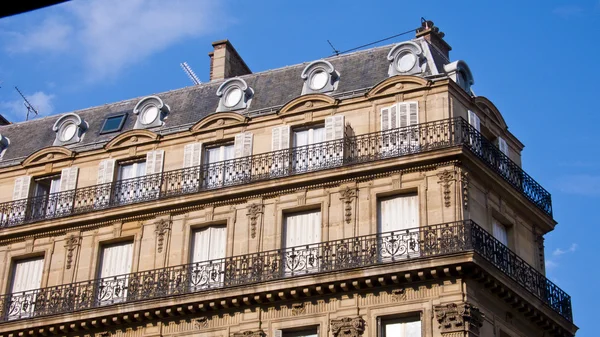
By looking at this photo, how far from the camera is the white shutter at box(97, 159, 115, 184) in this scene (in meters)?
22.0

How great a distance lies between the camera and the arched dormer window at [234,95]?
72.0 ft

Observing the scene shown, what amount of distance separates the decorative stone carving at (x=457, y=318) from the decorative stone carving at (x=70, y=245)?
30.4 feet

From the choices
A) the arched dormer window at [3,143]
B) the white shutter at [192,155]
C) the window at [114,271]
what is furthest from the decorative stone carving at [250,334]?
the arched dormer window at [3,143]

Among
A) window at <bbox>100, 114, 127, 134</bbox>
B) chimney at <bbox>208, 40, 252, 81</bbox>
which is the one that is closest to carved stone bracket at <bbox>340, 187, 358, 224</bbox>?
chimney at <bbox>208, 40, 252, 81</bbox>

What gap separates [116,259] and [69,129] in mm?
4513

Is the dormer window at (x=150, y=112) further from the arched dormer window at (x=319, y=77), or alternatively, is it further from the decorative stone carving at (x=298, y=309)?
the decorative stone carving at (x=298, y=309)

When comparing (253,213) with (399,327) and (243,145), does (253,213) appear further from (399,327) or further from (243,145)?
(399,327)

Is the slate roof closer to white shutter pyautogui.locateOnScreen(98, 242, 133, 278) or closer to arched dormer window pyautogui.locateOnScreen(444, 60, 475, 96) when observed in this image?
arched dormer window pyautogui.locateOnScreen(444, 60, 475, 96)

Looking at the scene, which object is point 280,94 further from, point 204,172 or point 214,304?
point 214,304

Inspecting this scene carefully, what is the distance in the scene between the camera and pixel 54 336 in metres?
20.2

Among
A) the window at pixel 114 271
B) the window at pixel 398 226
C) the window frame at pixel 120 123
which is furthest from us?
the window frame at pixel 120 123

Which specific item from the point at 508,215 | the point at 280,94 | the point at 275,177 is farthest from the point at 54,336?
the point at 508,215

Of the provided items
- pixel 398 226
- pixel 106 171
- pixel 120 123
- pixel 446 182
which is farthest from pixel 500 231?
pixel 120 123

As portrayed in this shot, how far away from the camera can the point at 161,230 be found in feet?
68.3
